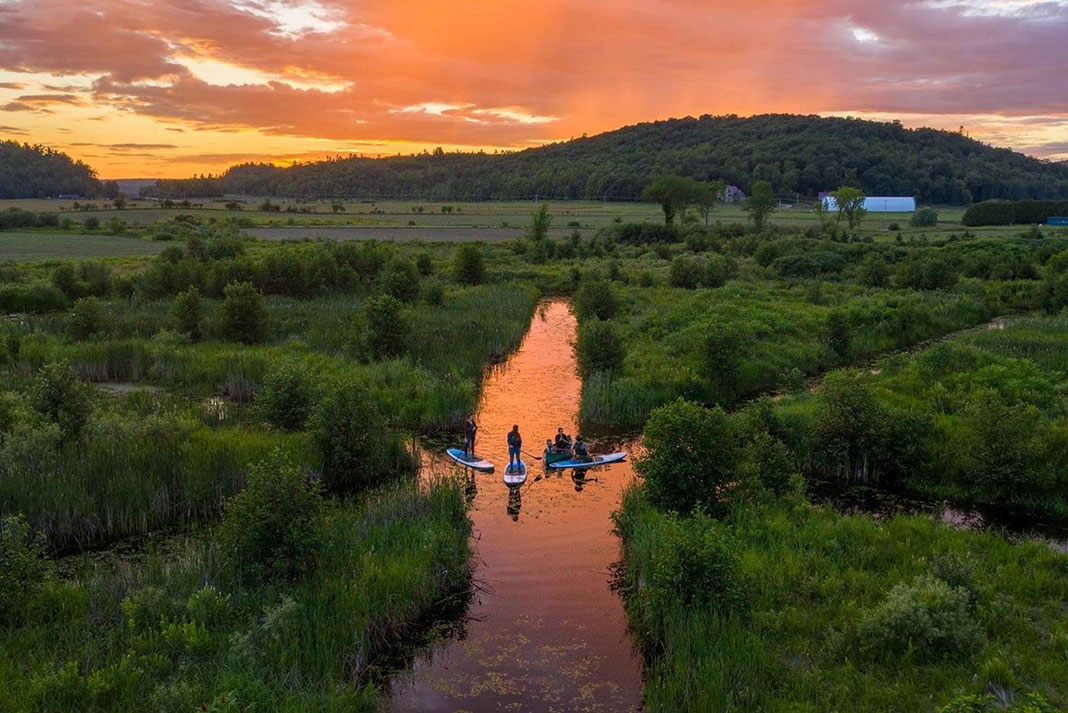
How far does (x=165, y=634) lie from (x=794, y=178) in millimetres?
197136

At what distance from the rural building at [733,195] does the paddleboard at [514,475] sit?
177005 millimetres

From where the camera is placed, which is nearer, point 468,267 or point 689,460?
point 689,460

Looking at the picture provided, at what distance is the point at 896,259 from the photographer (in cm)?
7562

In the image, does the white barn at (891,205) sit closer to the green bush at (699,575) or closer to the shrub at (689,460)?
the shrub at (689,460)

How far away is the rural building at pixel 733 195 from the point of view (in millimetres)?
189550

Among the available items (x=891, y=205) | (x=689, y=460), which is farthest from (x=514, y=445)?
(x=891, y=205)

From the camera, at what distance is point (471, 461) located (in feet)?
79.0

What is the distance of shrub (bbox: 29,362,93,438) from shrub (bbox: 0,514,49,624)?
8366mm

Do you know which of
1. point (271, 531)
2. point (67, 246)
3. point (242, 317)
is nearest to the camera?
point (271, 531)

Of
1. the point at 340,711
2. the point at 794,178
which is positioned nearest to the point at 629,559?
the point at 340,711

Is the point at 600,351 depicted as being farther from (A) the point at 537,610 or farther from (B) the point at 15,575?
(B) the point at 15,575

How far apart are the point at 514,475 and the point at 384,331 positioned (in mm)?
14674

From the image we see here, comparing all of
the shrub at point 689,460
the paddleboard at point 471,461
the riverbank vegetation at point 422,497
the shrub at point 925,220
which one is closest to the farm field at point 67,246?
the riverbank vegetation at point 422,497

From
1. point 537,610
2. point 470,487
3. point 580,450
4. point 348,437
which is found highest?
point 348,437
